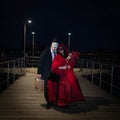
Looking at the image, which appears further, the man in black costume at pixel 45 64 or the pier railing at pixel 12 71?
the pier railing at pixel 12 71

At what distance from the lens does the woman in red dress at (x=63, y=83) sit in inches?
317

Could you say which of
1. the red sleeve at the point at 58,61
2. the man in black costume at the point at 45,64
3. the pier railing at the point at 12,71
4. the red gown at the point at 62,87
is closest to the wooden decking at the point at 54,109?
the red gown at the point at 62,87

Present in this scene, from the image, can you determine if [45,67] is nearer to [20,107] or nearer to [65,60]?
[65,60]

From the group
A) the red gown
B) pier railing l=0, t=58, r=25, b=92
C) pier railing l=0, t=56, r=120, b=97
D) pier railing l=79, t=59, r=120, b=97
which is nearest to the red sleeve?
the red gown

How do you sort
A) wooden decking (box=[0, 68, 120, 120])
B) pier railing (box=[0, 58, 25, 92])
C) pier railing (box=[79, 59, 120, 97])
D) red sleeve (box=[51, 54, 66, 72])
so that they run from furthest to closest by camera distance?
pier railing (box=[0, 58, 25, 92]) → pier railing (box=[79, 59, 120, 97]) → red sleeve (box=[51, 54, 66, 72]) → wooden decking (box=[0, 68, 120, 120])

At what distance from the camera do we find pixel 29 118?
7191 millimetres

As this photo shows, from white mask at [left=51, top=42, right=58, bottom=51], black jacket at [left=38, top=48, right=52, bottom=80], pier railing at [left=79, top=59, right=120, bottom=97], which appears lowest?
pier railing at [left=79, top=59, right=120, bottom=97]

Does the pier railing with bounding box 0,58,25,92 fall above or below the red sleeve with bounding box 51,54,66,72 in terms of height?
below

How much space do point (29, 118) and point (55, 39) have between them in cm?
202

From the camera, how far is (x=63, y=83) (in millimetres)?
8086

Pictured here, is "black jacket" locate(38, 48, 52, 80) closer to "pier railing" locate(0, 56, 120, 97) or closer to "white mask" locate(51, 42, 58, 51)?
"white mask" locate(51, 42, 58, 51)

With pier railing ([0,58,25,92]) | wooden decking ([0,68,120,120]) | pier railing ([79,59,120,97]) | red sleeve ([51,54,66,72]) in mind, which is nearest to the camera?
wooden decking ([0,68,120,120])

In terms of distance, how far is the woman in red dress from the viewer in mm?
8055

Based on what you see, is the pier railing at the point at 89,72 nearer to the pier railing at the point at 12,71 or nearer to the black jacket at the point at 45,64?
the pier railing at the point at 12,71
